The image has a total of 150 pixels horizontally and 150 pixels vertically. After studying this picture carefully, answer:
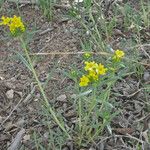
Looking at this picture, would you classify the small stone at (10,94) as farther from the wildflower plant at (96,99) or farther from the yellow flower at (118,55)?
the yellow flower at (118,55)

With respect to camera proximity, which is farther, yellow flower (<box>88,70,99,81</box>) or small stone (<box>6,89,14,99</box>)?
small stone (<box>6,89,14,99</box>)

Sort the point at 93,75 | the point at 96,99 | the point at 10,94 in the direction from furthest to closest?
the point at 10,94 < the point at 96,99 < the point at 93,75

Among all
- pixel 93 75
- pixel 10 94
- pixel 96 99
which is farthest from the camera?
pixel 10 94

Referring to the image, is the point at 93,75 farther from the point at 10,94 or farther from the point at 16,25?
the point at 10,94

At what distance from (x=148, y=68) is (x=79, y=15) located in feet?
1.71

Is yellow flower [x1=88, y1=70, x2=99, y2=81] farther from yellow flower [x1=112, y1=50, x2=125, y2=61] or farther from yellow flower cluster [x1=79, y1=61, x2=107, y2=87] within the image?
yellow flower [x1=112, y1=50, x2=125, y2=61]

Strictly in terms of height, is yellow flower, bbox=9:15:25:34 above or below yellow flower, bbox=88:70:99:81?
above

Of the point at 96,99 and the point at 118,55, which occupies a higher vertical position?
the point at 118,55

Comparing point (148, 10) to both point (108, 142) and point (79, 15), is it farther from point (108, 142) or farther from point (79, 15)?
point (108, 142)

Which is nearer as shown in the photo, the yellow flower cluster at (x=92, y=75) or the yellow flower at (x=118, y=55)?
the yellow flower cluster at (x=92, y=75)

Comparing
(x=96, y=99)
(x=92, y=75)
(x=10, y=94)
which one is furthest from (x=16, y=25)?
(x=10, y=94)

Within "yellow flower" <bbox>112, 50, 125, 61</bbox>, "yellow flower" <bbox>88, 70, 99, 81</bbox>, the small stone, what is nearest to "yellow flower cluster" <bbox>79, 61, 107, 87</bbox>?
"yellow flower" <bbox>88, 70, 99, 81</bbox>

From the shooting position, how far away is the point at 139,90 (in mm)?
2143

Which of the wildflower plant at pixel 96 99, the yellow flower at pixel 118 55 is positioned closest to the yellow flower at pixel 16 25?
the wildflower plant at pixel 96 99
